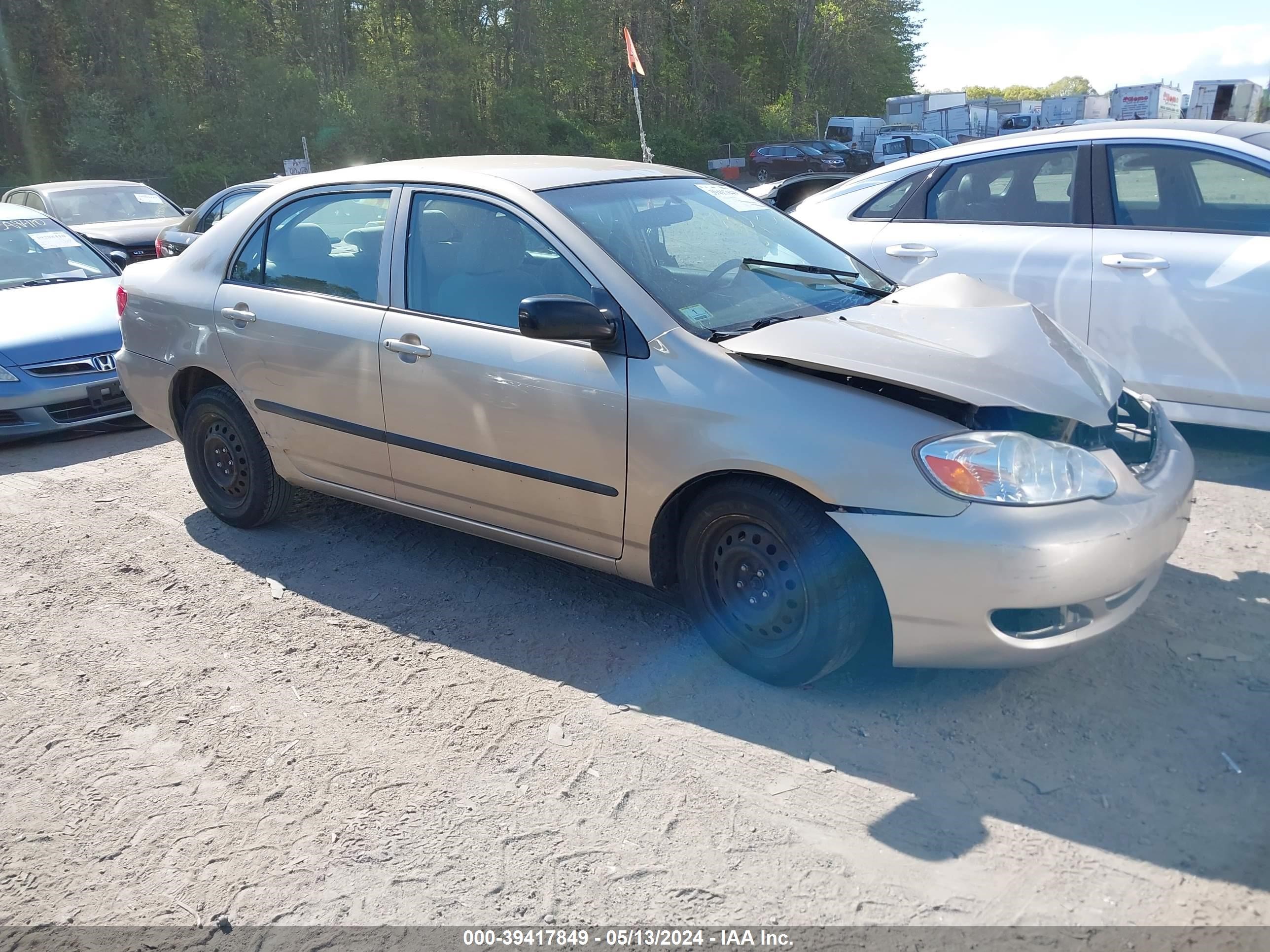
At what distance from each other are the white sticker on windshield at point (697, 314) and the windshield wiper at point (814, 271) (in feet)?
1.61

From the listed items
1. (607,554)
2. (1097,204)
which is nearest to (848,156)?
(1097,204)

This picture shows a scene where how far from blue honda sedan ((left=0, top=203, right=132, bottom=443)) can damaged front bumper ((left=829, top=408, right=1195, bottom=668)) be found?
505cm

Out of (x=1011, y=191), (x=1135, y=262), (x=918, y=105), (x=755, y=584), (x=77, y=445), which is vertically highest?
(x=918, y=105)

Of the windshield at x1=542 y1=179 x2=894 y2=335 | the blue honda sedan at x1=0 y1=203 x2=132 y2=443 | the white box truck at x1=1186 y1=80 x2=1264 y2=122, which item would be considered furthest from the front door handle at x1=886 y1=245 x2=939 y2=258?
the white box truck at x1=1186 y1=80 x2=1264 y2=122

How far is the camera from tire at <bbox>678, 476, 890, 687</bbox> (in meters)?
3.12

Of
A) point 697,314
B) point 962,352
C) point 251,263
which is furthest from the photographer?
point 251,263

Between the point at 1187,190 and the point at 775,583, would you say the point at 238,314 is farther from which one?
the point at 1187,190

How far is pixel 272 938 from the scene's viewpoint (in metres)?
2.47

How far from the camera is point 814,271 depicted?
4148 mm

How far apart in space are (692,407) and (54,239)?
24.4 feet

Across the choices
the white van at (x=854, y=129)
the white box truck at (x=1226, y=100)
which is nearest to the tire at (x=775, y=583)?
the white box truck at (x=1226, y=100)

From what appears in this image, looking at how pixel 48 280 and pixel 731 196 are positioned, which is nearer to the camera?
pixel 731 196

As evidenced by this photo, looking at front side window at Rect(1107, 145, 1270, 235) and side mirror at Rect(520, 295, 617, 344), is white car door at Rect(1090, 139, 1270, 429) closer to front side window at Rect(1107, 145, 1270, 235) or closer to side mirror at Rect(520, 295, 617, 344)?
front side window at Rect(1107, 145, 1270, 235)

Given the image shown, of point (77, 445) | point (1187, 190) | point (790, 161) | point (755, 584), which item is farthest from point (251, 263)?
point (790, 161)
